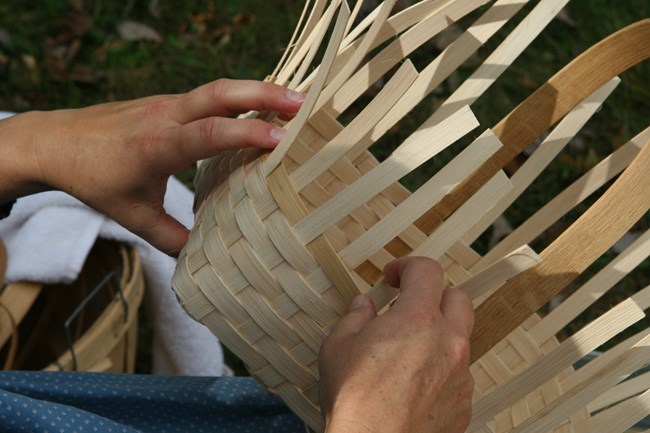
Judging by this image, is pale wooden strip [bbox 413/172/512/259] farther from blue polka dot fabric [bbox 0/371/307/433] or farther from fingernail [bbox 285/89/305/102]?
blue polka dot fabric [bbox 0/371/307/433]

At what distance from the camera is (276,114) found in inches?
29.5

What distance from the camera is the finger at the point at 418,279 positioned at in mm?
648

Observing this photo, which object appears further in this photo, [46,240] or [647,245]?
[46,240]

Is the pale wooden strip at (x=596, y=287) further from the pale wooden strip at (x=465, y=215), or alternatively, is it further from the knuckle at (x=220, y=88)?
the knuckle at (x=220, y=88)

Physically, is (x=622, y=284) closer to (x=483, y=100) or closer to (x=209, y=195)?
(x=483, y=100)

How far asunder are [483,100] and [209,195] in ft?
3.98

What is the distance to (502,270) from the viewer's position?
2.16 ft

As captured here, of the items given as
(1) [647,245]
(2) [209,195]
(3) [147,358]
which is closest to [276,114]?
(2) [209,195]

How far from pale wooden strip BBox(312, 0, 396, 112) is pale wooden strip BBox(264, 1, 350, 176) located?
0.9 inches

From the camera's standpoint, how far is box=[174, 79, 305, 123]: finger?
73 centimetres

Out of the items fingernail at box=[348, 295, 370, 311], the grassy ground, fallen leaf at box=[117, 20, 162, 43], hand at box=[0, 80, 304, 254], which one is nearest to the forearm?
hand at box=[0, 80, 304, 254]

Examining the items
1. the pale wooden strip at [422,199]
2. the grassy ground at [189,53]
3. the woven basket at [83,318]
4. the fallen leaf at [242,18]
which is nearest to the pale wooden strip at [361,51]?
the pale wooden strip at [422,199]

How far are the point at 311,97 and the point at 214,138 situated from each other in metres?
0.13

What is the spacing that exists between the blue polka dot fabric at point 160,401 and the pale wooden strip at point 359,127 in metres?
0.29
